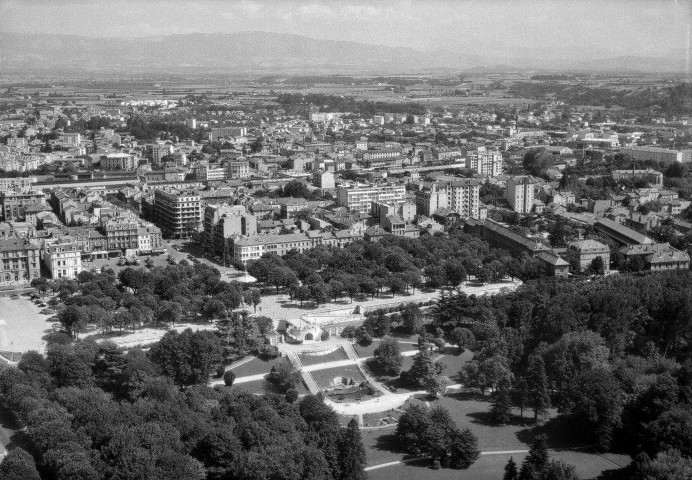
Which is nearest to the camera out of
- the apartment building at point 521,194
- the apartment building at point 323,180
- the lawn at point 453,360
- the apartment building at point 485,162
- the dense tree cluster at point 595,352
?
the dense tree cluster at point 595,352

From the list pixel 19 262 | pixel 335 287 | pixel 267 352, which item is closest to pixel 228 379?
pixel 267 352

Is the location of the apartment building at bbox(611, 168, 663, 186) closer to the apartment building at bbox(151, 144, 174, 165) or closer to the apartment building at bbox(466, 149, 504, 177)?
the apartment building at bbox(466, 149, 504, 177)

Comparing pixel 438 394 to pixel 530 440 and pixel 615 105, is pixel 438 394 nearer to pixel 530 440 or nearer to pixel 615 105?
pixel 530 440

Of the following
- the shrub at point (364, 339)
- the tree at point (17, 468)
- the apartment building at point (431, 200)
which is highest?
the apartment building at point (431, 200)

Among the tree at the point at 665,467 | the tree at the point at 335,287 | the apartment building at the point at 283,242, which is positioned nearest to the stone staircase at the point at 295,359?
the tree at the point at 335,287

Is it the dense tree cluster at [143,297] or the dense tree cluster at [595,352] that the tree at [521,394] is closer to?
the dense tree cluster at [595,352]

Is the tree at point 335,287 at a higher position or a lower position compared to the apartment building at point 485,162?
lower

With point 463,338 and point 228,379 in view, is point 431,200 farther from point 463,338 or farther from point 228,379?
point 228,379
